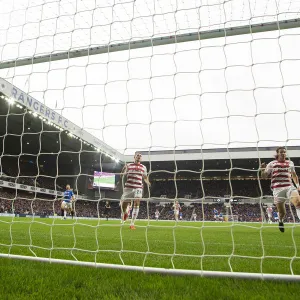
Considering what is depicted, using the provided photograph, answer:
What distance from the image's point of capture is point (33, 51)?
406cm

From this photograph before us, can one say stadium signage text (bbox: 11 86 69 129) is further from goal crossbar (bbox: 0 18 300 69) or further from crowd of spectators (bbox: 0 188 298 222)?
crowd of spectators (bbox: 0 188 298 222)

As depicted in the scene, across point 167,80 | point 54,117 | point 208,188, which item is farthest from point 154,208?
point 167,80

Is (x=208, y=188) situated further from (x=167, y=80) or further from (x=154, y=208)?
(x=167, y=80)

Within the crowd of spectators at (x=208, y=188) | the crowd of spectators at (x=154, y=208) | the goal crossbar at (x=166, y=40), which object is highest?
the goal crossbar at (x=166, y=40)

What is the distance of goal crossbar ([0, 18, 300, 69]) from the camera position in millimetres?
3143

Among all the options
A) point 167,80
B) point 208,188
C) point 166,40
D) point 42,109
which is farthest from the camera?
point 208,188

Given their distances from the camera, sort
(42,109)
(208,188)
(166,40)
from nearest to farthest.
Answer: (166,40) → (42,109) → (208,188)

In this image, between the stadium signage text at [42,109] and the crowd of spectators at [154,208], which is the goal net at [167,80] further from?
the crowd of spectators at [154,208]

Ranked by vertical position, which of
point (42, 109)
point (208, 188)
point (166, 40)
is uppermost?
point (166, 40)

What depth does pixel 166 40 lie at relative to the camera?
3496mm

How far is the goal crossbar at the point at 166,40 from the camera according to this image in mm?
3143

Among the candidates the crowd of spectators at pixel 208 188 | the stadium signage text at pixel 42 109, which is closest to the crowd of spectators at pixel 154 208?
the crowd of spectators at pixel 208 188

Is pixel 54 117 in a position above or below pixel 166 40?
below

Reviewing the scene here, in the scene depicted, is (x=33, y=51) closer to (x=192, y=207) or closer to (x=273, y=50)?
(x=273, y=50)
